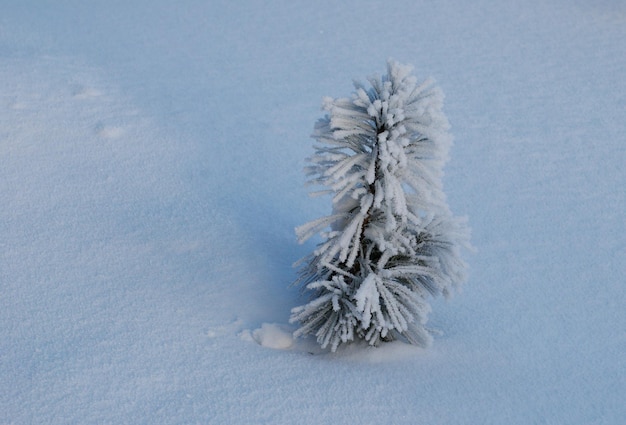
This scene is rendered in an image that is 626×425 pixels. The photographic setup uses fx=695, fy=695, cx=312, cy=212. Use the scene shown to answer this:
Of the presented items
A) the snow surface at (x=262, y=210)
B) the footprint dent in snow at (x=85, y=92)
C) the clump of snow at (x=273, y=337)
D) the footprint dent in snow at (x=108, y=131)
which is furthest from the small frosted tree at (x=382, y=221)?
the footprint dent in snow at (x=85, y=92)

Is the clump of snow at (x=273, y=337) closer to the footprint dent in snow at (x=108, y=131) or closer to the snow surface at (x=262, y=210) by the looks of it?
the snow surface at (x=262, y=210)

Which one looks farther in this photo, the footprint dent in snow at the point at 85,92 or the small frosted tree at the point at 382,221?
the footprint dent in snow at the point at 85,92

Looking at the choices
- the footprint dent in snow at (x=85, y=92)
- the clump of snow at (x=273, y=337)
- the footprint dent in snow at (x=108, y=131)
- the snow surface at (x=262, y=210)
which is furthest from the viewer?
the footprint dent in snow at (x=85, y=92)

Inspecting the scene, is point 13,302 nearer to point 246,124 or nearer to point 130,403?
point 130,403

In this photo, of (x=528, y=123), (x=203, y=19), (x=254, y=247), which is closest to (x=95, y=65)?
(x=203, y=19)

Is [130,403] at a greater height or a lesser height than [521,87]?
lesser

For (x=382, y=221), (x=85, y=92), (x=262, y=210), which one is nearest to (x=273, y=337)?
(x=382, y=221)

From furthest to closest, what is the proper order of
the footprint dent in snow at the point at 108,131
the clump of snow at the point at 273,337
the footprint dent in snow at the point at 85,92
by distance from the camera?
the footprint dent in snow at the point at 85,92 → the footprint dent in snow at the point at 108,131 → the clump of snow at the point at 273,337
